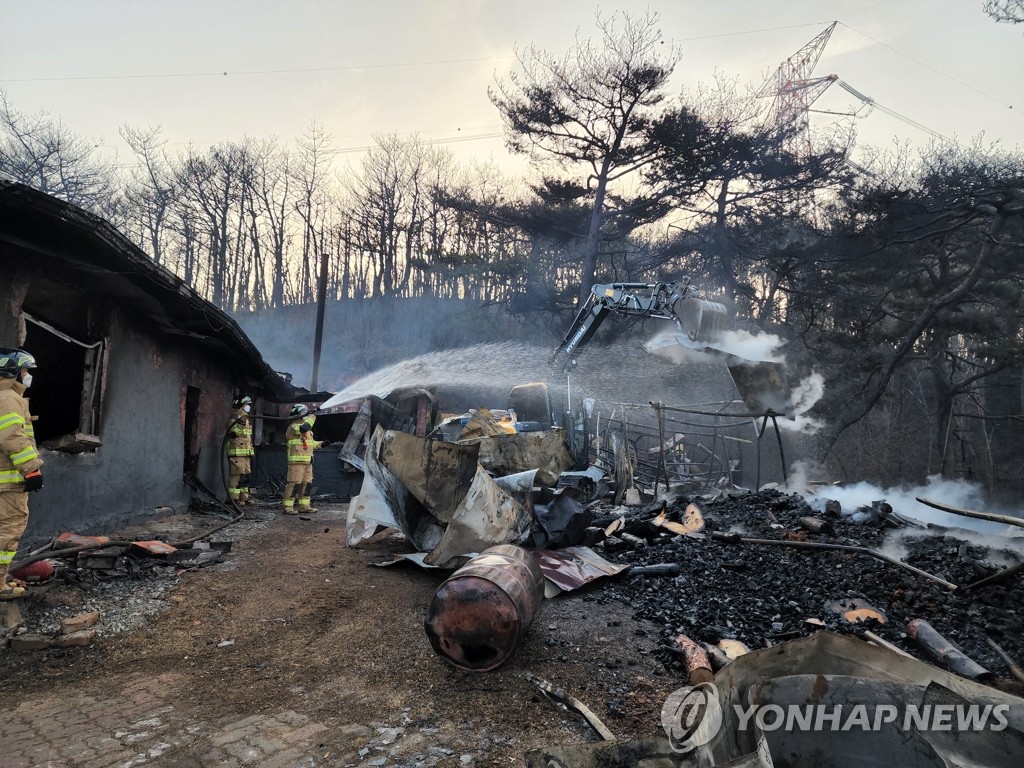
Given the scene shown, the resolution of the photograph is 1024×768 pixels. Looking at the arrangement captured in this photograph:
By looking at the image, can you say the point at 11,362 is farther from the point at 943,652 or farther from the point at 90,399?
the point at 943,652

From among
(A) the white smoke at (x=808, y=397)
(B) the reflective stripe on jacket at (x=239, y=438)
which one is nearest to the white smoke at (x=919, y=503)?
(A) the white smoke at (x=808, y=397)

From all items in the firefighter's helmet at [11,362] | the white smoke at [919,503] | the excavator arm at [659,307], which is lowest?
the white smoke at [919,503]

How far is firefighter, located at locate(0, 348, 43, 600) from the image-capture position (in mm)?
4461

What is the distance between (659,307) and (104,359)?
10.2 m

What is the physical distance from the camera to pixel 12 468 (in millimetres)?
4527

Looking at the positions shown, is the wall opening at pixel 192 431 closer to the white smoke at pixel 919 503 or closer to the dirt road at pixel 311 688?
the dirt road at pixel 311 688

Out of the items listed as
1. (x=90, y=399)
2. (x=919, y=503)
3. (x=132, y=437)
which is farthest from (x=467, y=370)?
(x=919, y=503)

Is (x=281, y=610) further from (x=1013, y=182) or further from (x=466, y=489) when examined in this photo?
(x=1013, y=182)

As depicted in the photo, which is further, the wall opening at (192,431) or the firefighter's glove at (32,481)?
the wall opening at (192,431)

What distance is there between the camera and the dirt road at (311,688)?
292cm

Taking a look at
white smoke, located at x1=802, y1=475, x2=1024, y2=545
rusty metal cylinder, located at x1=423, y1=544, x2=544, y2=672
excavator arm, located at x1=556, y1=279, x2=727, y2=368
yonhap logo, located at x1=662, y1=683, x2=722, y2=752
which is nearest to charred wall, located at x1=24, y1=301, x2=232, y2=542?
rusty metal cylinder, located at x1=423, y1=544, x2=544, y2=672

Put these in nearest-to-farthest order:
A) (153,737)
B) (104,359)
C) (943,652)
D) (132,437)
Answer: (153,737)
(943,652)
(104,359)
(132,437)

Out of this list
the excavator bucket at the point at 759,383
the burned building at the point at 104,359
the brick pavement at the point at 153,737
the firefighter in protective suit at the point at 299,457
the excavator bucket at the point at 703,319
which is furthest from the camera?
the excavator bucket at the point at 703,319

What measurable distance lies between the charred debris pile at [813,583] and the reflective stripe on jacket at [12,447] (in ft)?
16.8
